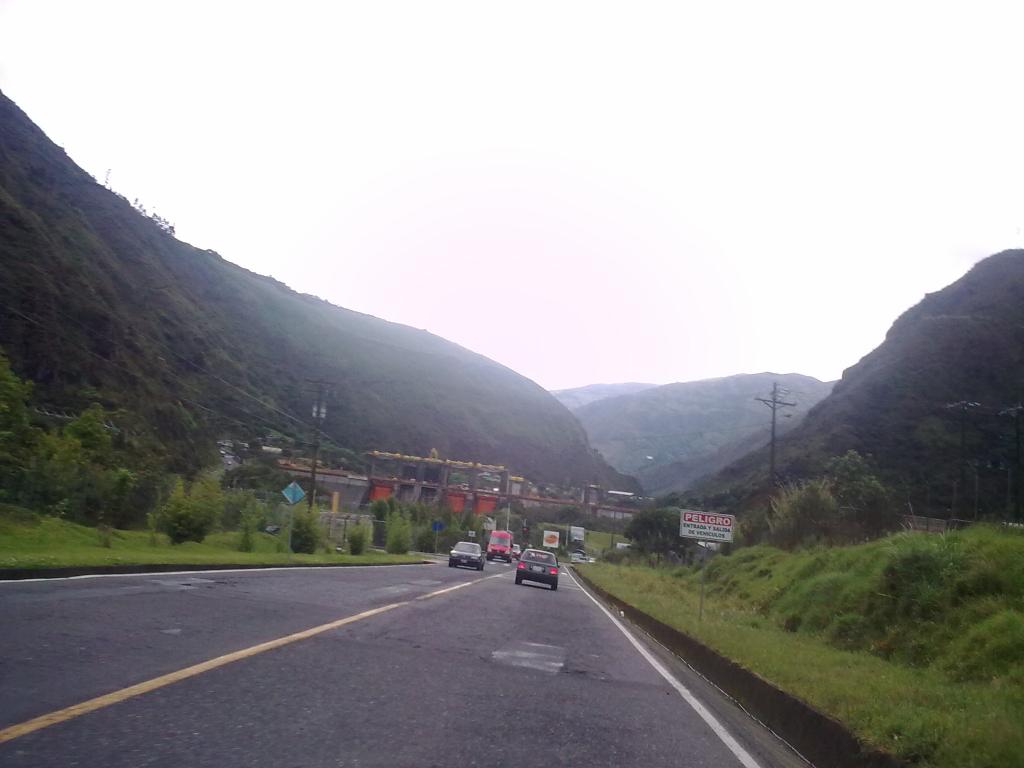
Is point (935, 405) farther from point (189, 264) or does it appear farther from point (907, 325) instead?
point (189, 264)

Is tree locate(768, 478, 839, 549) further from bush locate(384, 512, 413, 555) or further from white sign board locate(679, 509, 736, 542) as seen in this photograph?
bush locate(384, 512, 413, 555)

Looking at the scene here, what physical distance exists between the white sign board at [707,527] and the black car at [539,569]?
16.0 metres

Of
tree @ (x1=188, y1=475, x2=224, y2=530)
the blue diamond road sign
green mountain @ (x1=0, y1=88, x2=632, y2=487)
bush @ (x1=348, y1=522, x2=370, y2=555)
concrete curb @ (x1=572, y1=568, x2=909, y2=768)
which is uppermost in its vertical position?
green mountain @ (x1=0, y1=88, x2=632, y2=487)

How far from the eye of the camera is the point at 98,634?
377 inches

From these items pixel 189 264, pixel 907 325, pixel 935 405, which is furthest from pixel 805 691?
pixel 189 264

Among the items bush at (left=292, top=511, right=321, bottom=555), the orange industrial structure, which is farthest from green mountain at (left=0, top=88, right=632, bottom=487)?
bush at (left=292, top=511, right=321, bottom=555)

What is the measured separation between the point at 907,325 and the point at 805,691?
40.6 metres

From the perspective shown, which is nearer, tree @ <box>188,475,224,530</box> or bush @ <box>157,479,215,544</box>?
bush @ <box>157,479,215,544</box>

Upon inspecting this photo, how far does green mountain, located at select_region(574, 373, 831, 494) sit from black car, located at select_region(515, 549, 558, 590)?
24535 mm

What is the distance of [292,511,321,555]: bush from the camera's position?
1683 inches

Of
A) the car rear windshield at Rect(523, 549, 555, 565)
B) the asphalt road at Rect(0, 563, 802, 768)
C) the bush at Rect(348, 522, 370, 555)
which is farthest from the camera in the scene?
the bush at Rect(348, 522, 370, 555)

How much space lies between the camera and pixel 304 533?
141ft

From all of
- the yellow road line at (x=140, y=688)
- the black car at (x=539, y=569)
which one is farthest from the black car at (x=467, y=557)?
the yellow road line at (x=140, y=688)

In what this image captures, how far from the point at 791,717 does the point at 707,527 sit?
12.3 meters
